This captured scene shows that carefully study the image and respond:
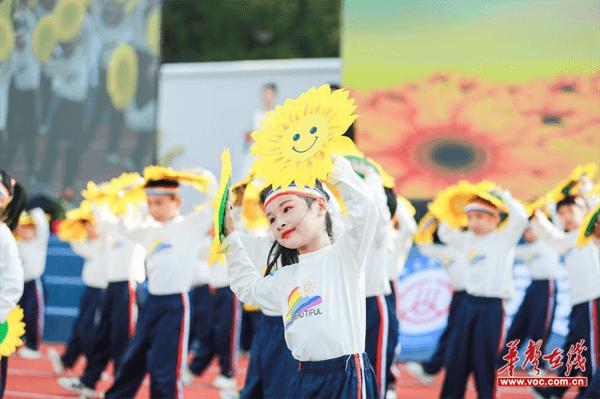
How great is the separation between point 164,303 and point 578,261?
3.34 metres

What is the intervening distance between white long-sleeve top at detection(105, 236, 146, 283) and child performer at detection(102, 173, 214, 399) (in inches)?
51.8

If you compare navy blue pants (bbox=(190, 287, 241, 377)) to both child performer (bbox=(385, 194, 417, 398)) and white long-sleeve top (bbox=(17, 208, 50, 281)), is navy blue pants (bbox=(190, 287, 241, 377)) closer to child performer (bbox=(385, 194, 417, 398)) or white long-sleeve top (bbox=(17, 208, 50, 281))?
child performer (bbox=(385, 194, 417, 398))

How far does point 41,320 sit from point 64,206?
2.12m

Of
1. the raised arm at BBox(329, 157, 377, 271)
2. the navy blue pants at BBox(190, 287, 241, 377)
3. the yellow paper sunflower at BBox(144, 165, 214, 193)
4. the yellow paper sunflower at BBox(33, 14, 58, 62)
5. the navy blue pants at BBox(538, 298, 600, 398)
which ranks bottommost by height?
the navy blue pants at BBox(190, 287, 241, 377)

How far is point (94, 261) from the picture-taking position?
30.4 ft

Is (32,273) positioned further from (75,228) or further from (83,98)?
(83,98)

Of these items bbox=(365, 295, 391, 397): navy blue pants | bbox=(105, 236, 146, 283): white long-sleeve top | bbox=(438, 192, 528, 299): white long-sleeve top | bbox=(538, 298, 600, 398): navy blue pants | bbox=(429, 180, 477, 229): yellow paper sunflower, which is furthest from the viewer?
bbox=(105, 236, 146, 283): white long-sleeve top

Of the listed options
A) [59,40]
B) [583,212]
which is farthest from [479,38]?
[59,40]

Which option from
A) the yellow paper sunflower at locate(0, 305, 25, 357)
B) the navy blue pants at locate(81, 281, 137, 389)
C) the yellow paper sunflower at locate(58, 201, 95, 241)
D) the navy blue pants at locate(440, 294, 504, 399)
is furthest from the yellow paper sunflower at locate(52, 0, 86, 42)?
the yellow paper sunflower at locate(0, 305, 25, 357)

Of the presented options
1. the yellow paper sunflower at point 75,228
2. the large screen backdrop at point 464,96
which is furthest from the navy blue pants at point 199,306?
the large screen backdrop at point 464,96

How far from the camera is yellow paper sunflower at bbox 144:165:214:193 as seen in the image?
6.52 meters

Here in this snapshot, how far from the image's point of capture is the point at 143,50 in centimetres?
1203

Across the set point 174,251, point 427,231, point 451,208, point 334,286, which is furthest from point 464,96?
point 334,286

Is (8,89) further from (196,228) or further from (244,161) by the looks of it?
(196,228)
